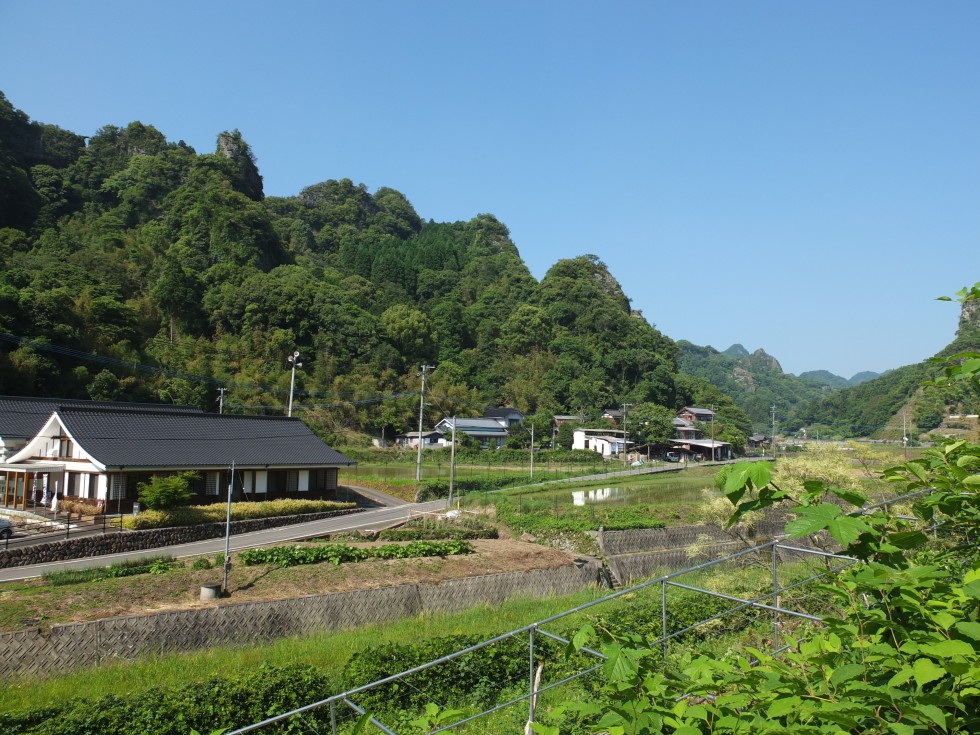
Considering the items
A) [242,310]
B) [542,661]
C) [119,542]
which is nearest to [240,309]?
[242,310]

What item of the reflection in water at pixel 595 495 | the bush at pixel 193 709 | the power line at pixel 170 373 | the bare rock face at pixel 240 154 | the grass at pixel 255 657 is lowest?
the grass at pixel 255 657

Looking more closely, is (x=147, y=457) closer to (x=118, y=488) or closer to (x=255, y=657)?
(x=118, y=488)

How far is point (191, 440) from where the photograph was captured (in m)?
25.6

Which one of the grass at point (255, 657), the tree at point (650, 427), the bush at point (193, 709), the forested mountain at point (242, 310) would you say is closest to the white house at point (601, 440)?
the tree at point (650, 427)

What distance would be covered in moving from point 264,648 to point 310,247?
86025 millimetres

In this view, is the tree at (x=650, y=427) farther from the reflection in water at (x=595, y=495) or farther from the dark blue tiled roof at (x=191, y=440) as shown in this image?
the dark blue tiled roof at (x=191, y=440)

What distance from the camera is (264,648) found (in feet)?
A: 43.3

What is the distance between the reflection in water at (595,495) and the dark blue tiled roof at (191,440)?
11.5 m

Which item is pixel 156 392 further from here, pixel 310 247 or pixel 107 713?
pixel 310 247

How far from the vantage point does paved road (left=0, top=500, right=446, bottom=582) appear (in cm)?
1702

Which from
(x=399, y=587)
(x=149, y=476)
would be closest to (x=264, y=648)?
(x=399, y=587)

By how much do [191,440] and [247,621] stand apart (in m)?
13.9

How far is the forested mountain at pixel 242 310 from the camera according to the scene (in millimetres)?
39844

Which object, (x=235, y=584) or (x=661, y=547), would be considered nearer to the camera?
(x=235, y=584)
